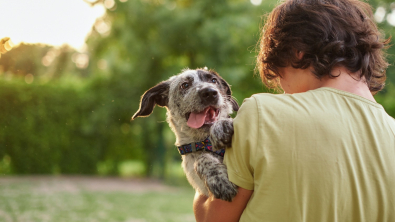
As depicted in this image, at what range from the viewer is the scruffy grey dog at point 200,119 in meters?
1.84

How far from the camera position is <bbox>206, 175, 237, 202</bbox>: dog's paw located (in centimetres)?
158

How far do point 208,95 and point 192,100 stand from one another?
161 mm

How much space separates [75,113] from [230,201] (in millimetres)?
13881

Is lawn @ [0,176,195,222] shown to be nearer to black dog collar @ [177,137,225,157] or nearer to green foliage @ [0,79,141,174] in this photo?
green foliage @ [0,79,141,174]

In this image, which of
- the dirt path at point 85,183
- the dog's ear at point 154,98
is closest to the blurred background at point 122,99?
the dirt path at point 85,183

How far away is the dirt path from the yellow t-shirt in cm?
1094

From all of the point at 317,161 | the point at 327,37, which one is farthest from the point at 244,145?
the point at 327,37

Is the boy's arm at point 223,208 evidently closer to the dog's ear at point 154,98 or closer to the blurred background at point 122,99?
the dog's ear at point 154,98

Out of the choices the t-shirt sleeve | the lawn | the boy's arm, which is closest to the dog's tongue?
the boy's arm

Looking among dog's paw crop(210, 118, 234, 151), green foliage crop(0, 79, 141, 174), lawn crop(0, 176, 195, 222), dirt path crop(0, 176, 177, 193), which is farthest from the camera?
green foliage crop(0, 79, 141, 174)

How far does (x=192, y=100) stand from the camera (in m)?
2.81

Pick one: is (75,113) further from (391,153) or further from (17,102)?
(391,153)

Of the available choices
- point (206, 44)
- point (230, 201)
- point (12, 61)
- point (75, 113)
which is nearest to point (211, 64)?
point (206, 44)

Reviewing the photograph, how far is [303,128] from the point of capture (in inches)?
54.0
